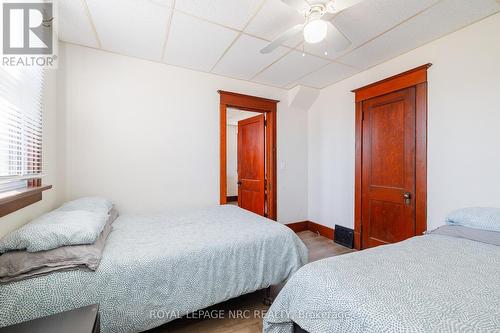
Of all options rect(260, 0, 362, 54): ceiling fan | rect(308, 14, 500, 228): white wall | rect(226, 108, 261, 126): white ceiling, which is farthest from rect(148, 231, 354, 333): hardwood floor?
rect(226, 108, 261, 126): white ceiling

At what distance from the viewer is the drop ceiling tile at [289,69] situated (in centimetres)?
→ 271

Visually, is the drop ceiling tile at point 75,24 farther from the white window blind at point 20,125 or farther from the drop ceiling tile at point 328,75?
the drop ceiling tile at point 328,75

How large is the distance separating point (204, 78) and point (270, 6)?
5.11ft

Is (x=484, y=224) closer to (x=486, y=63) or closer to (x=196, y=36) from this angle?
(x=486, y=63)

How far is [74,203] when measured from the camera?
6.53ft

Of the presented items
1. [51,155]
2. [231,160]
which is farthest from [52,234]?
[231,160]

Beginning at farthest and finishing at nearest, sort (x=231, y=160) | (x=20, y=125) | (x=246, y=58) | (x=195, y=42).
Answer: (x=231, y=160), (x=246, y=58), (x=195, y=42), (x=20, y=125)

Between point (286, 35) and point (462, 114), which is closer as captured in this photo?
point (286, 35)

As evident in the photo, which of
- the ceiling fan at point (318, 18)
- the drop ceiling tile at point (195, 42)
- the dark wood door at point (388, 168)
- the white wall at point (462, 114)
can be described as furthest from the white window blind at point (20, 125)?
the white wall at point (462, 114)

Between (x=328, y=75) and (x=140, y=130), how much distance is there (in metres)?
2.79

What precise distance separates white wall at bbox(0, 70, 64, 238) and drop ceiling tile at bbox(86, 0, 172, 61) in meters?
0.71

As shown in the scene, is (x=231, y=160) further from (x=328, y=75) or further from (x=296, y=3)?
(x=296, y=3)

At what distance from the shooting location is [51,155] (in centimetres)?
209

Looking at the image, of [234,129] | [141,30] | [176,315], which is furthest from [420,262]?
[234,129]
